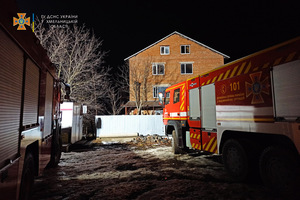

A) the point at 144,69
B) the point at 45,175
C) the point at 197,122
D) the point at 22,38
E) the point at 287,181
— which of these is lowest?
the point at 45,175

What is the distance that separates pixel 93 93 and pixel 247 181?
1663 cm

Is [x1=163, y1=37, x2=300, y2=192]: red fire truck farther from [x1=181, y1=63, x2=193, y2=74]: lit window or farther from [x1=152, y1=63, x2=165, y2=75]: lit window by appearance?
[x1=181, y1=63, x2=193, y2=74]: lit window

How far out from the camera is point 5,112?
208cm

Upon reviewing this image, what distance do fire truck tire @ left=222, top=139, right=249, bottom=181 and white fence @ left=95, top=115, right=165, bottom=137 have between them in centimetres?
1185

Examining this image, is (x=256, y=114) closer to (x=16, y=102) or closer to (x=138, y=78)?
(x=16, y=102)

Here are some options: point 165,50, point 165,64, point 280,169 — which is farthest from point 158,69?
point 280,169

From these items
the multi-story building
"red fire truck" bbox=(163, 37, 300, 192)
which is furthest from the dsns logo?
the multi-story building

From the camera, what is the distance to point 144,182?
188 inches

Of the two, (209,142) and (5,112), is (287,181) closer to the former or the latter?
(209,142)

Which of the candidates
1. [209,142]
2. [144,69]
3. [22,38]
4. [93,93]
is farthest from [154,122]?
[22,38]

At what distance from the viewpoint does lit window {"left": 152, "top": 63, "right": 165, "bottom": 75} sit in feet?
80.2

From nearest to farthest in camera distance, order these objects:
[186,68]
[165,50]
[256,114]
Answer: [256,114] → [186,68] → [165,50]

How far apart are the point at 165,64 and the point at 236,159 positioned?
21.0 meters

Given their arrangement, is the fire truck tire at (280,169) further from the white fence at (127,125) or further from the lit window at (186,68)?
the lit window at (186,68)
